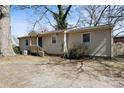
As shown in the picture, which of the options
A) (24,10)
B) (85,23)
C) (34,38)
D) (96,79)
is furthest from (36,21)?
(96,79)

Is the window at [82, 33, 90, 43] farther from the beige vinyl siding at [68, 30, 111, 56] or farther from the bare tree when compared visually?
the bare tree

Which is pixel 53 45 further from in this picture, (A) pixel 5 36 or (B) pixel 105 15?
(B) pixel 105 15

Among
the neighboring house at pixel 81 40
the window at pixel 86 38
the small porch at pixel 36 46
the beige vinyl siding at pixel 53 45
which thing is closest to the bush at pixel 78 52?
the neighboring house at pixel 81 40

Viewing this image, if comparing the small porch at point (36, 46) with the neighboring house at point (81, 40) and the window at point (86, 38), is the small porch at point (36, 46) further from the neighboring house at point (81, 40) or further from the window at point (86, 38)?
the window at point (86, 38)

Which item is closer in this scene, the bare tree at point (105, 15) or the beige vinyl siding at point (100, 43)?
the beige vinyl siding at point (100, 43)

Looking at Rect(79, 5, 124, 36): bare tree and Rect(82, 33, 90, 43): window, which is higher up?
Rect(79, 5, 124, 36): bare tree

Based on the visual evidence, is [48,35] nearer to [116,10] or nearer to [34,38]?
[34,38]

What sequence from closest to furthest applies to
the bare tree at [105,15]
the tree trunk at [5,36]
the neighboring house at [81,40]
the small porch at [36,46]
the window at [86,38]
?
the neighboring house at [81,40], the tree trunk at [5,36], the window at [86,38], the small porch at [36,46], the bare tree at [105,15]

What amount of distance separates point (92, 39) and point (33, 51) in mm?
7643

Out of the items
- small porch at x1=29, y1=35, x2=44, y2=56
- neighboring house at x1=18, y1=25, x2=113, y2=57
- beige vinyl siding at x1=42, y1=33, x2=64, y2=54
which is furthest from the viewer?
small porch at x1=29, y1=35, x2=44, y2=56

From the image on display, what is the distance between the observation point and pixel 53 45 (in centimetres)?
2059

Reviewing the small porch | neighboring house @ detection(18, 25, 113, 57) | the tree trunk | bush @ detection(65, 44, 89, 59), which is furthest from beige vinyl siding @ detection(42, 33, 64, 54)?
the tree trunk

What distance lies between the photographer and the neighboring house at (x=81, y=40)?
53.0ft

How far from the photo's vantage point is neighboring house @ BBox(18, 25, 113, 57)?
16141 millimetres
